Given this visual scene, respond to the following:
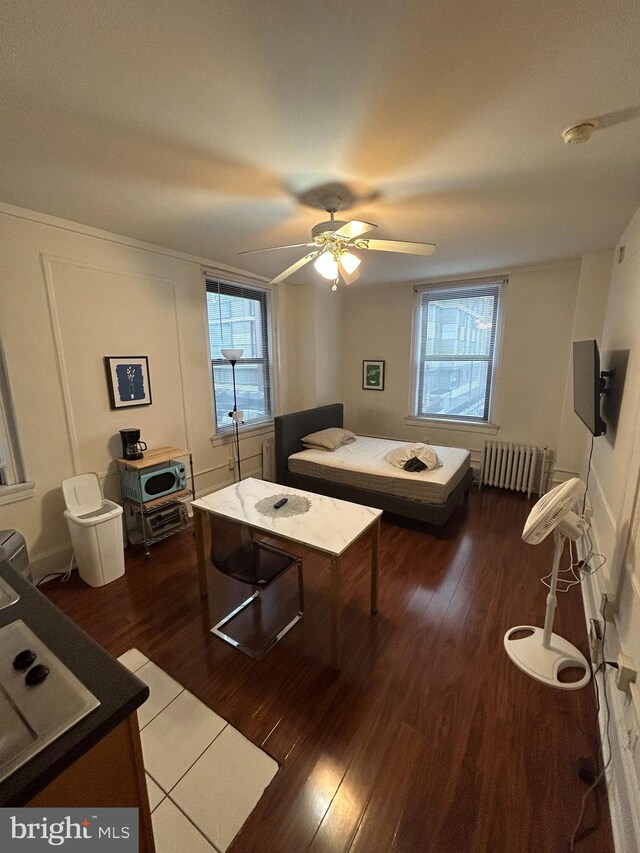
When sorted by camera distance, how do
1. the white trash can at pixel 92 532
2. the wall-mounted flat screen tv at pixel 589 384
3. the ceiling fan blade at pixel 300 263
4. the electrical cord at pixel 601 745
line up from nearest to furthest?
1. the electrical cord at pixel 601 745
2. the wall-mounted flat screen tv at pixel 589 384
3. the ceiling fan blade at pixel 300 263
4. the white trash can at pixel 92 532

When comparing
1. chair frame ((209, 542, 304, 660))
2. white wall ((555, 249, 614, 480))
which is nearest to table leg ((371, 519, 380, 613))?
chair frame ((209, 542, 304, 660))

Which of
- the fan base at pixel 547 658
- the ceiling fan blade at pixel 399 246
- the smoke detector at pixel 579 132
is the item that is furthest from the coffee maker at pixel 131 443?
the smoke detector at pixel 579 132

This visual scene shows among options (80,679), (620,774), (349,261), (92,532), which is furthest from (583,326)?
(92,532)

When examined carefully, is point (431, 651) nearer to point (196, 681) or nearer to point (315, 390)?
point (196, 681)

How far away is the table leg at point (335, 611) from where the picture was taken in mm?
1718

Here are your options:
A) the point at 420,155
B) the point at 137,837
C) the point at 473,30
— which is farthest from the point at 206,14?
the point at 137,837

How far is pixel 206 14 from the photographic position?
974 millimetres

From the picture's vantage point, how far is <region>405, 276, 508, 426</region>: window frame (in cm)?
400

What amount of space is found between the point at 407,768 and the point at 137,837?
3.56 ft

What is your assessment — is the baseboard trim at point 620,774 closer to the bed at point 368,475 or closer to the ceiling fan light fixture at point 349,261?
the bed at point 368,475

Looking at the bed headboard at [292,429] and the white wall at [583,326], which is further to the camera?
the bed headboard at [292,429]

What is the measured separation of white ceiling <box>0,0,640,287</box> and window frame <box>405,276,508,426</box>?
1669 mm

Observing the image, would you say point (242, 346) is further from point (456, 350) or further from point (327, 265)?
point (456, 350)

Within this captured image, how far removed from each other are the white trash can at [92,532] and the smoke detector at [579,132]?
131 inches
